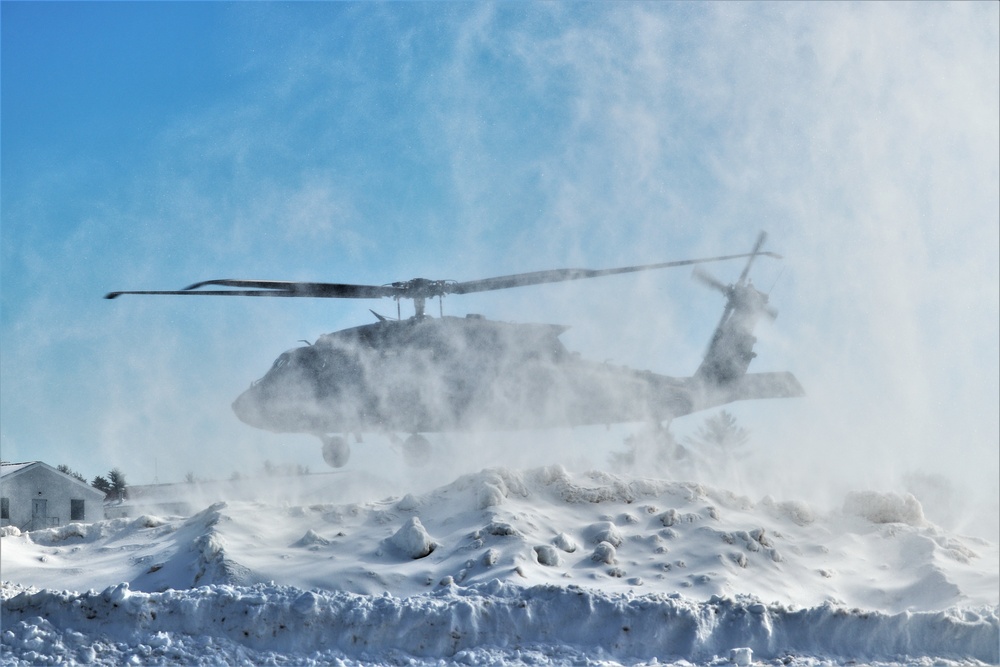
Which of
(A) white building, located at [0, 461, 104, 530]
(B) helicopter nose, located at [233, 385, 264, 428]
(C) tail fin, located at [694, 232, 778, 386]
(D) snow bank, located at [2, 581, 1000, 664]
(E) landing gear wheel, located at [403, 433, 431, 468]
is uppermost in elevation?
(C) tail fin, located at [694, 232, 778, 386]

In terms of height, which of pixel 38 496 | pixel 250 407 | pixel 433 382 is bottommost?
pixel 38 496

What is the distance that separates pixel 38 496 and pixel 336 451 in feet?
15.7

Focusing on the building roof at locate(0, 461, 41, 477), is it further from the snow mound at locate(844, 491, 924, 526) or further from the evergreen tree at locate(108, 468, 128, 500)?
the snow mound at locate(844, 491, 924, 526)

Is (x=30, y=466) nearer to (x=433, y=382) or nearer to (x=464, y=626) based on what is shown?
(x=433, y=382)

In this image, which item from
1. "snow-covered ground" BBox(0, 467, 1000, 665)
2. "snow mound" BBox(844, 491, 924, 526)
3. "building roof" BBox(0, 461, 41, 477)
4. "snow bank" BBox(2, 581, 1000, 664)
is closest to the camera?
"snow bank" BBox(2, 581, 1000, 664)

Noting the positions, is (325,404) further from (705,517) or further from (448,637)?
(448,637)

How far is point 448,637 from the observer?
22.1 feet

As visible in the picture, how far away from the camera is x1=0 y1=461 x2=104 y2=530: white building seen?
13031mm

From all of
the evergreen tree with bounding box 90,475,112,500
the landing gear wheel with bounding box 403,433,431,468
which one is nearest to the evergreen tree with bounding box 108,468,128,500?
the evergreen tree with bounding box 90,475,112,500

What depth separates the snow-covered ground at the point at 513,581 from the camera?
6.65 metres

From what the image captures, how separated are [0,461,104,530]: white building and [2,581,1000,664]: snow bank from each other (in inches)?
248

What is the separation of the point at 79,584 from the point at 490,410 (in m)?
6.56

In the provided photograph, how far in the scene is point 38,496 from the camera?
536 inches

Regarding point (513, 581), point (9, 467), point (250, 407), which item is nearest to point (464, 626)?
point (513, 581)
